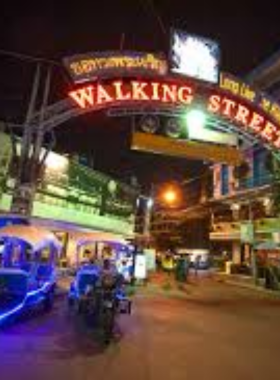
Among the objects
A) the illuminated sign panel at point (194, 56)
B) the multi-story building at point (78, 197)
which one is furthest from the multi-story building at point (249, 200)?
the illuminated sign panel at point (194, 56)

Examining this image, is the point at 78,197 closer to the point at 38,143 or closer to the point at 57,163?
the point at 57,163

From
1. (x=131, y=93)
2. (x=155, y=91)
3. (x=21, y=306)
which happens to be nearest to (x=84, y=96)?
(x=131, y=93)

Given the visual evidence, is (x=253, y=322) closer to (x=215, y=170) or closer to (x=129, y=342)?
(x=129, y=342)

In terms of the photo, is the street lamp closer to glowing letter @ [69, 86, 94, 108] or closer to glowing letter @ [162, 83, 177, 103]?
glowing letter @ [162, 83, 177, 103]

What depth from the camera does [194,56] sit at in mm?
20203

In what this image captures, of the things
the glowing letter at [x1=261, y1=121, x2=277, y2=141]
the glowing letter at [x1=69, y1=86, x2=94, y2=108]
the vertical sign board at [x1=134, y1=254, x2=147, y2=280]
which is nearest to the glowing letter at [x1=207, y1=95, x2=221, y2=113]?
the glowing letter at [x1=261, y1=121, x2=277, y2=141]

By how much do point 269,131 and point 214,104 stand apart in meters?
2.99

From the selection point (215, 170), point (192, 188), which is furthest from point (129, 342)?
point (192, 188)

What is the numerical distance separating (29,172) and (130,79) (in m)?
5.16

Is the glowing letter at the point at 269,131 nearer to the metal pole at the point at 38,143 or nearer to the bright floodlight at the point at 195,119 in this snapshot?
the bright floodlight at the point at 195,119

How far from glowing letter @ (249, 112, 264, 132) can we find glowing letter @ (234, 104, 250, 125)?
13.0 inches

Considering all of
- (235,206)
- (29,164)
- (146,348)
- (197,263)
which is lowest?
(146,348)

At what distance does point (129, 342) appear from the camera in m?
11.7

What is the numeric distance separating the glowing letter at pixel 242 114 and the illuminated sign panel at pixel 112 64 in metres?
3.66
